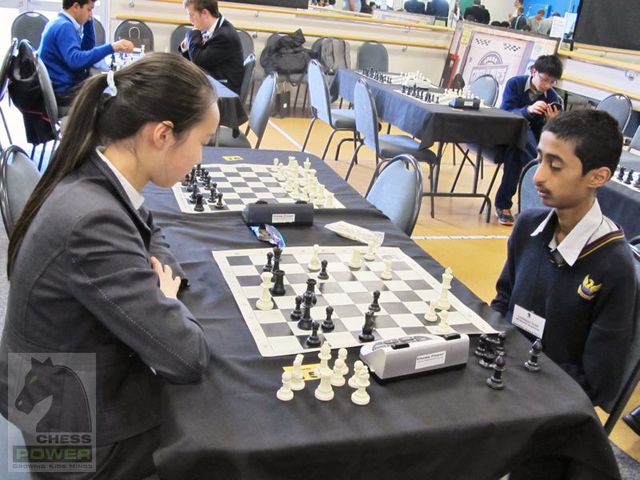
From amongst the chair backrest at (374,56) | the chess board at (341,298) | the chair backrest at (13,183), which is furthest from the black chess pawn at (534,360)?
the chair backrest at (374,56)

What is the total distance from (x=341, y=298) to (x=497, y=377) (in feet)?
1.55

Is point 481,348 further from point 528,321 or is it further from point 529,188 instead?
point 529,188

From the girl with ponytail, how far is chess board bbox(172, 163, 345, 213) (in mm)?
797

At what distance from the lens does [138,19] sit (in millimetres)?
7145

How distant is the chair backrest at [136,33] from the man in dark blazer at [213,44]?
2284 millimetres

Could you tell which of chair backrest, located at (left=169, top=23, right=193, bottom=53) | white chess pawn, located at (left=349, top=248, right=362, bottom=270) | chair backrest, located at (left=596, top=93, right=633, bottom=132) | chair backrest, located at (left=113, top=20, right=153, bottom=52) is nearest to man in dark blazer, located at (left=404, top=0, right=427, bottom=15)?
chair backrest, located at (left=169, top=23, right=193, bottom=53)

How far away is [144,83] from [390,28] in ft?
25.1

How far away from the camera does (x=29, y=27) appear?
6.37m

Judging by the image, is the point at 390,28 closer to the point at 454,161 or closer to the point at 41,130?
the point at 454,161

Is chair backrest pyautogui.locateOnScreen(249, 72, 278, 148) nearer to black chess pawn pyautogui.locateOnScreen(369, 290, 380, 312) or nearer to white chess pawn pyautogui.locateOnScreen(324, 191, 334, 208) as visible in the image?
white chess pawn pyautogui.locateOnScreen(324, 191, 334, 208)

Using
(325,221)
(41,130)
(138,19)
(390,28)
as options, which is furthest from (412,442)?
(390,28)

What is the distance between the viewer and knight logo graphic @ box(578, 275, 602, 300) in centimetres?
173

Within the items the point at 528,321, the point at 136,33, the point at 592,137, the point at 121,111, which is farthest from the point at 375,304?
the point at 136,33

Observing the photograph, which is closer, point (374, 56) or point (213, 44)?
point (213, 44)
